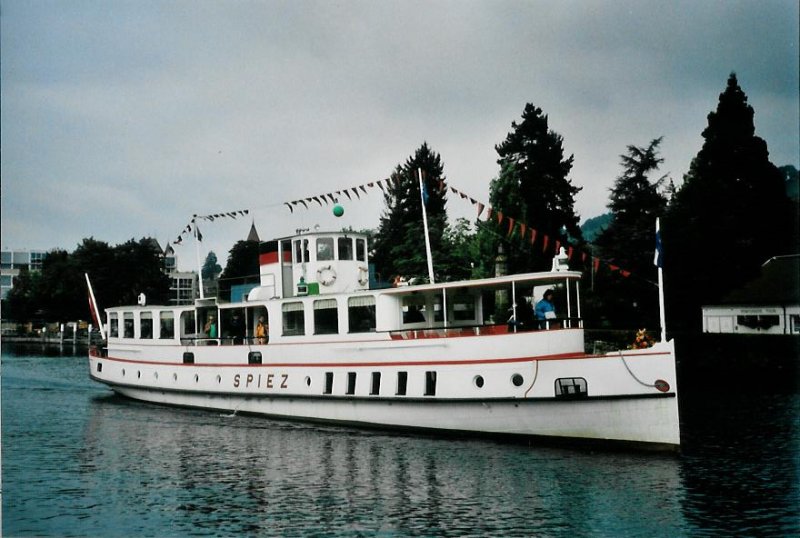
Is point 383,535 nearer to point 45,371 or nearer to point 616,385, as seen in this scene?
point 616,385

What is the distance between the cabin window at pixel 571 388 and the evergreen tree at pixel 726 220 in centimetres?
3226

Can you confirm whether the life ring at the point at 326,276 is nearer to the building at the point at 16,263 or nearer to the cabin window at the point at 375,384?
the cabin window at the point at 375,384

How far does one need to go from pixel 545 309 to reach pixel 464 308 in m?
3.89

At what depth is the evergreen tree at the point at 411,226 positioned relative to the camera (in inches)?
2512

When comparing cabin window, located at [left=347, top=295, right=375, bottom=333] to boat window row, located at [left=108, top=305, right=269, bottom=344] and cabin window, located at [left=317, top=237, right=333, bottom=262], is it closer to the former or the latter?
cabin window, located at [left=317, top=237, right=333, bottom=262]

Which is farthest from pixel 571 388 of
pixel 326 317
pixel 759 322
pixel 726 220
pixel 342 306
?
pixel 726 220

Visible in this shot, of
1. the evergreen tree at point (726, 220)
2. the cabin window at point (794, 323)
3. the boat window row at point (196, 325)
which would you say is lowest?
the cabin window at point (794, 323)

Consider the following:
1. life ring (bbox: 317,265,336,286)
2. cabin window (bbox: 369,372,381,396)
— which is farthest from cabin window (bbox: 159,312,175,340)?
cabin window (bbox: 369,372,381,396)

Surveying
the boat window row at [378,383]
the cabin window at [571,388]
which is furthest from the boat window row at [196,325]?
the cabin window at [571,388]

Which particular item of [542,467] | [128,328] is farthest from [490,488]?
[128,328]

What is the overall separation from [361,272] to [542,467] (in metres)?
11.1

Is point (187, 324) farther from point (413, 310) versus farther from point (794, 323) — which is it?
point (794, 323)

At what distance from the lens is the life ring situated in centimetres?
2744

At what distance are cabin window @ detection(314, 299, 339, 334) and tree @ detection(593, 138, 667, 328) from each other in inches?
1082
